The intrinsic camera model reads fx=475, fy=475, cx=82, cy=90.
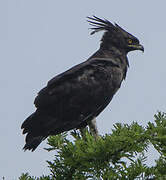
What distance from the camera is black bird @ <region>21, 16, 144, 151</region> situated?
9.13 m

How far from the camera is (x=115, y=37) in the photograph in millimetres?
11391

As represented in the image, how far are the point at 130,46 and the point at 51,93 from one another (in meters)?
2.92

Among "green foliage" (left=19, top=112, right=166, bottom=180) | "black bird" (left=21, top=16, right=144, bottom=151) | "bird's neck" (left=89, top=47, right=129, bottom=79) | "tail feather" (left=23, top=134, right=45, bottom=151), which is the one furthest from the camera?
"bird's neck" (left=89, top=47, right=129, bottom=79)

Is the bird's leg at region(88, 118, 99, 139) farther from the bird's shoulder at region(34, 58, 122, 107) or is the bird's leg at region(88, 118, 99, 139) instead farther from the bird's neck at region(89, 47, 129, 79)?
the bird's neck at region(89, 47, 129, 79)

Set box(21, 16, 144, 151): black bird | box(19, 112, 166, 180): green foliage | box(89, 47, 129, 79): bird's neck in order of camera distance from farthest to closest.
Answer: box(89, 47, 129, 79): bird's neck < box(21, 16, 144, 151): black bird < box(19, 112, 166, 180): green foliage

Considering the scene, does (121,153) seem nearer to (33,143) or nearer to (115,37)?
(33,143)

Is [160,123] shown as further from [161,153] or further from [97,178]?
[97,178]

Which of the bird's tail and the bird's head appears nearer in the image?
the bird's tail

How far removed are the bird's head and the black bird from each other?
2.84ft

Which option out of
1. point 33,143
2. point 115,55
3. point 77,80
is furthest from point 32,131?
point 115,55

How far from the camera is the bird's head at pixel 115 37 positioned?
11.3 m

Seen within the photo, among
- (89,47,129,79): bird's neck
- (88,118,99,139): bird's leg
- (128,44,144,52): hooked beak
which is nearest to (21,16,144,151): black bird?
(88,118,99,139): bird's leg

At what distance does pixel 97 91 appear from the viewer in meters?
9.81

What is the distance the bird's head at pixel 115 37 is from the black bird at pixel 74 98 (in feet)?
2.84
